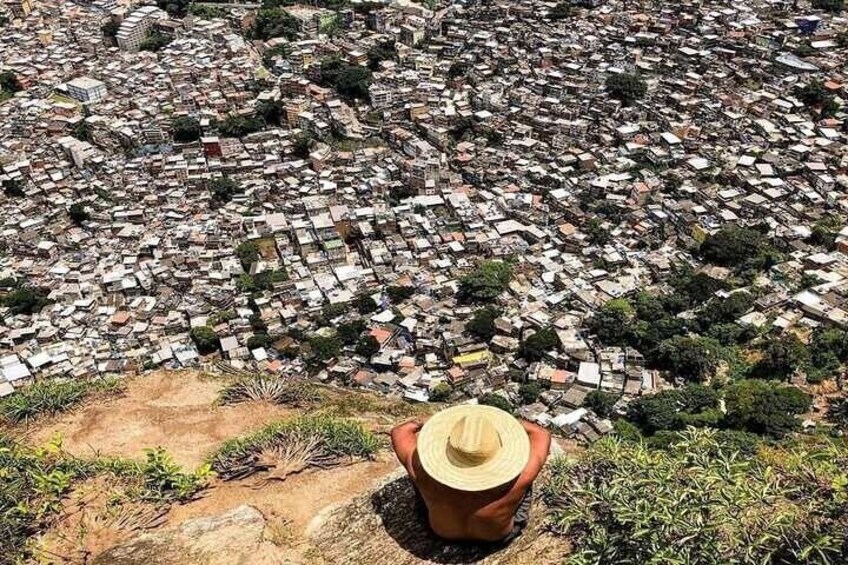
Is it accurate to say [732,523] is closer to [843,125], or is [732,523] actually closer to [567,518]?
[567,518]

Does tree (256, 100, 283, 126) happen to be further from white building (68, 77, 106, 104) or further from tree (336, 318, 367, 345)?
tree (336, 318, 367, 345)

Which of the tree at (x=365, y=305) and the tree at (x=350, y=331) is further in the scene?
the tree at (x=365, y=305)

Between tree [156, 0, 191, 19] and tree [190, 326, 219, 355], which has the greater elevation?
tree [156, 0, 191, 19]

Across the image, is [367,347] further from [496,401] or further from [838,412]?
[838,412]

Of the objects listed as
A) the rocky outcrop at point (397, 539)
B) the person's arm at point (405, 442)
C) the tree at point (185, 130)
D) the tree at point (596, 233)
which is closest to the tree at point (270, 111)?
the tree at point (185, 130)

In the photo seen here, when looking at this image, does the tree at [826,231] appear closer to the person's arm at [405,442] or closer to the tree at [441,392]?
the tree at [441,392]

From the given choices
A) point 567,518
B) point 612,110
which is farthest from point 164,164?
point 567,518

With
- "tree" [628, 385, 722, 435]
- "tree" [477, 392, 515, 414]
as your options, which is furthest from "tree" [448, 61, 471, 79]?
"tree" [628, 385, 722, 435]
